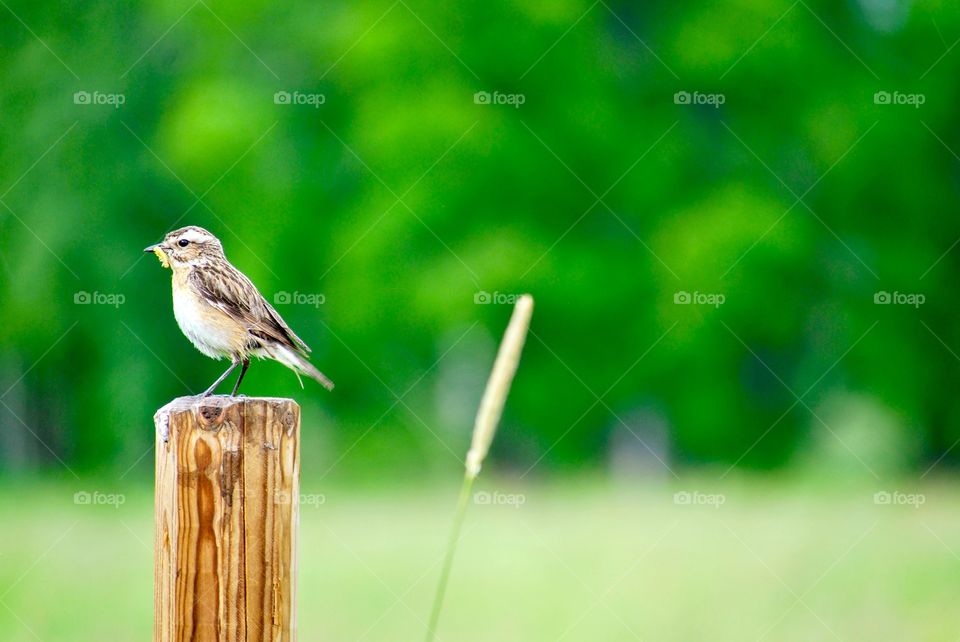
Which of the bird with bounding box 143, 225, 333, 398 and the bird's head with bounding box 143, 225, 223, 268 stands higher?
the bird's head with bounding box 143, 225, 223, 268

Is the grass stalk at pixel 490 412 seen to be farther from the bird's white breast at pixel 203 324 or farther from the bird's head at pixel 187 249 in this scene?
the bird's head at pixel 187 249

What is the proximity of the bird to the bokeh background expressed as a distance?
32.5 ft

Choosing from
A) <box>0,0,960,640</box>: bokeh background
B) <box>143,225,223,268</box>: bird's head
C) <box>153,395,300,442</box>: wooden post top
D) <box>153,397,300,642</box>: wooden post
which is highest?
<box>0,0,960,640</box>: bokeh background

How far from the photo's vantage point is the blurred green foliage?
16703mm

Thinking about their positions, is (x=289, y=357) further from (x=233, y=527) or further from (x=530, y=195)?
(x=530, y=195)

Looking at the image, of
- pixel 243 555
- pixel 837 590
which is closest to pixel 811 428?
pixel 837 590

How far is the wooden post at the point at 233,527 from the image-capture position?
9.36ft

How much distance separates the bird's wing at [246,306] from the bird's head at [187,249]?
0.62 feet

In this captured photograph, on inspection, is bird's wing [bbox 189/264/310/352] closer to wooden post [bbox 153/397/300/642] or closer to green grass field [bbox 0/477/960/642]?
wooden post [bbox 153/397/300/642]

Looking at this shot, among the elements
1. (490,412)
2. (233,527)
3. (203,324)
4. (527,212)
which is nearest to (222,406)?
(233,527)

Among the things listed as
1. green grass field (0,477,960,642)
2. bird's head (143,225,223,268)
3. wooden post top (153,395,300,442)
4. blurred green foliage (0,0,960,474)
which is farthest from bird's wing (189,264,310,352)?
blurred green foliage (0,0,960,474)

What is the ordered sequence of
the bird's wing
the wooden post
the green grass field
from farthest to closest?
the green grass field → the bird's wing → the wooden post

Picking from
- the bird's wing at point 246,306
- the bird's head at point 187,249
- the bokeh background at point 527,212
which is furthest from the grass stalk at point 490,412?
the bokeh background at point 527,212

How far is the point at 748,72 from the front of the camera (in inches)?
677
